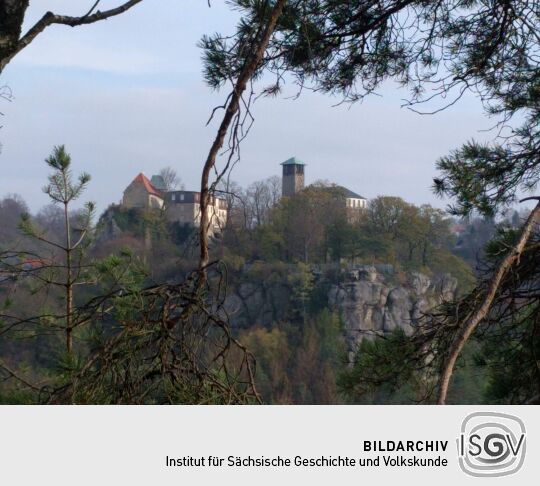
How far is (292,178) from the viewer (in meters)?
39.6

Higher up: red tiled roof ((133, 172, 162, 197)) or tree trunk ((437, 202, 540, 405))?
red tiled roof ((133, 172, 162, 197))

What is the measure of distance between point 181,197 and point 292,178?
1615cm

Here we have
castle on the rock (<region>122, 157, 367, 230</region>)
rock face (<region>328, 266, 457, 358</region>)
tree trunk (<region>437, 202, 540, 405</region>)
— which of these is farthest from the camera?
rock face (<region>328, 266, 457, 358</region>)

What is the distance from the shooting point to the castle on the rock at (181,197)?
836 cm

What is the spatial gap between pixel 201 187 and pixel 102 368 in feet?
1.20

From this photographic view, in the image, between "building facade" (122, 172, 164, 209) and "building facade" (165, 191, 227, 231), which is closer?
"building facade" (165, 191, 227, 231)

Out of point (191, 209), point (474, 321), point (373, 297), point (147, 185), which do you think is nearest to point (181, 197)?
point (147, 185)

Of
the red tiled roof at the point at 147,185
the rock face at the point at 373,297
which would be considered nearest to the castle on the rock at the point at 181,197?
the red tiled roof at the point at 147,185

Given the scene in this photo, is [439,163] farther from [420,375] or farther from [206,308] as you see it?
[206,308]

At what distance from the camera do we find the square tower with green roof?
128 ft

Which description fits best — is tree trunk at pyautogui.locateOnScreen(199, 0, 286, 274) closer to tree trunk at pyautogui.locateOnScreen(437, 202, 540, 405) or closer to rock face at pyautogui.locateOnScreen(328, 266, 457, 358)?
tree trunk at pyautogui.locateOnScreen(437, 202, 540, 405)

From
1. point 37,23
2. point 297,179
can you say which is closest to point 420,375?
point 37,23

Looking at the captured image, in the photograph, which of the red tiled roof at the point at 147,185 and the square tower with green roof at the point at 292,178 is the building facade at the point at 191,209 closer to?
the red tiled roof at the point at 147,185

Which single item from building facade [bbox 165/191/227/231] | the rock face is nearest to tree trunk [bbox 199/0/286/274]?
building facade [bbox 165/191/227/231]
